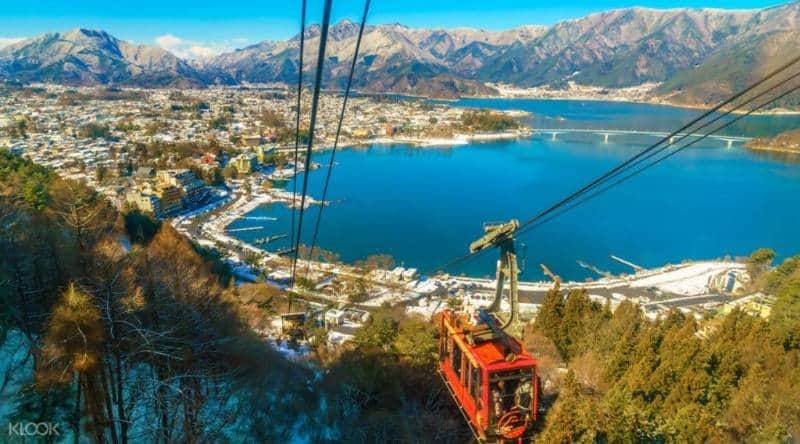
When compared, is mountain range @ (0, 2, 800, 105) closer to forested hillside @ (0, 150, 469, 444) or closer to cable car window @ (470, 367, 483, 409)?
forested hillside @ (0, 150, 469, 444)

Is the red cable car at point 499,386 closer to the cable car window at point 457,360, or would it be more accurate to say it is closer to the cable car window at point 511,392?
the cable car window at point 511,392

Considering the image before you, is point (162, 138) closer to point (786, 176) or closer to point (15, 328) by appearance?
point (15, 328)

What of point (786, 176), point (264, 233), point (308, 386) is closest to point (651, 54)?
point (786, 176)

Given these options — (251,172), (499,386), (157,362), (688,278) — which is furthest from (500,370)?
(251,172)

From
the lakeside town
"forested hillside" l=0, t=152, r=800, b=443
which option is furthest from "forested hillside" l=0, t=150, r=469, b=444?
the lakeside town

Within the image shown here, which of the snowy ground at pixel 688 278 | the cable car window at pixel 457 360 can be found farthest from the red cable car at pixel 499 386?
the snowy ground at pixel 688 278

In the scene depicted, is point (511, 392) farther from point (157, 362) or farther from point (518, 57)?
point (518, 57)
